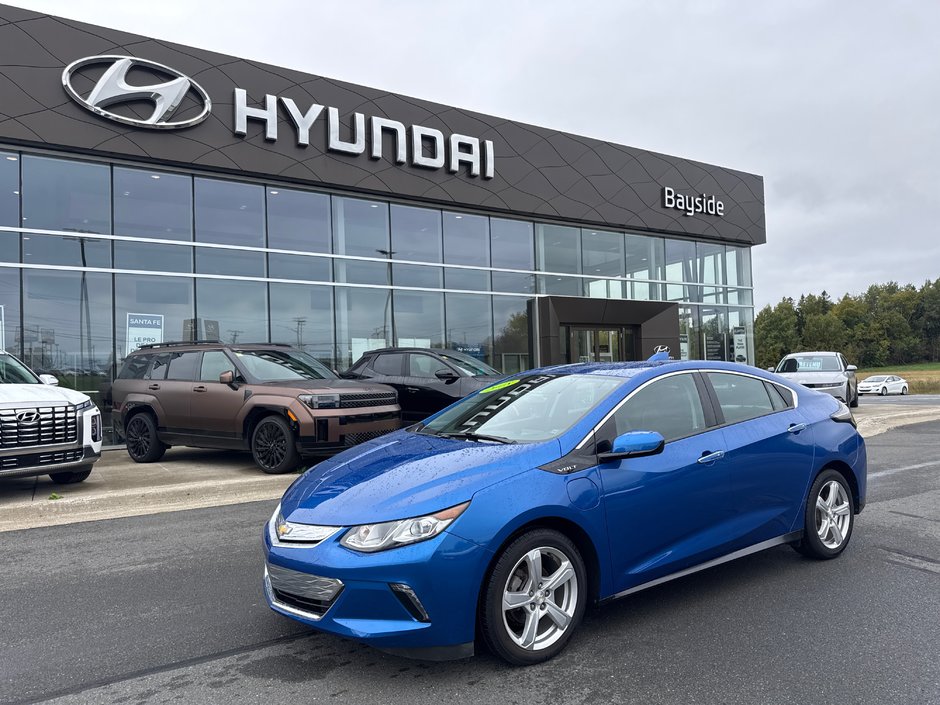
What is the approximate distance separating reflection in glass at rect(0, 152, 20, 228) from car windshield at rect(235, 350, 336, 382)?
6.79 metres

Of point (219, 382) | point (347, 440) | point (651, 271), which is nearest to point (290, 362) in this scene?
point (219, 382)

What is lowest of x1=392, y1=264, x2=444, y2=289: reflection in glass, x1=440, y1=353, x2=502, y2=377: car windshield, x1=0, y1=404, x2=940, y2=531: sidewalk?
x1=0, y1=404, x2=940, y2=531: sidewalk

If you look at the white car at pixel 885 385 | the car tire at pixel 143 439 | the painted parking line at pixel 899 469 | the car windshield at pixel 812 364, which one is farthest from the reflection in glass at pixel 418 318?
the white car at pixel 885 385

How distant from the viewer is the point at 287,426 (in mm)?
9070

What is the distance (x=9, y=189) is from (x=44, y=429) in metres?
8.04

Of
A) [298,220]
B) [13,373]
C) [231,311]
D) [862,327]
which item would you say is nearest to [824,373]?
[298,220]

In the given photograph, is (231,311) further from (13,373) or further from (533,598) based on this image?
(533,598)

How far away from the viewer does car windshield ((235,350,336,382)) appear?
32.4 feet

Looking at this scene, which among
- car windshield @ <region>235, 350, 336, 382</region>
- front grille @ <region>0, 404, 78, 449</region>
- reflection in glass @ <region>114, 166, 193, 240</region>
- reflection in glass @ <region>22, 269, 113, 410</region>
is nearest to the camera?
front grille @ <region>0, 404, 78, 449</region>

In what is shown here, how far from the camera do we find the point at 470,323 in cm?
1919

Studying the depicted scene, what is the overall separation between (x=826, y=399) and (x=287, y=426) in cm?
642

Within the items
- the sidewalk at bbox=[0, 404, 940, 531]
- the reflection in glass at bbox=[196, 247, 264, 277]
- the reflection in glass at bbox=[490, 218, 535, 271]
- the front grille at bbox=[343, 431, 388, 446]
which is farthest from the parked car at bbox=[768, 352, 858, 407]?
the sidewalk at bbox=[0, 404, 940, 531]

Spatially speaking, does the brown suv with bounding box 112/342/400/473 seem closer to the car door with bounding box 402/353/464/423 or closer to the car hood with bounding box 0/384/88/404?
the car door with bounding box 402/353/464/423

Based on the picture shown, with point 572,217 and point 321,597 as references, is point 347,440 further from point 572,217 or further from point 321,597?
point 572,217
